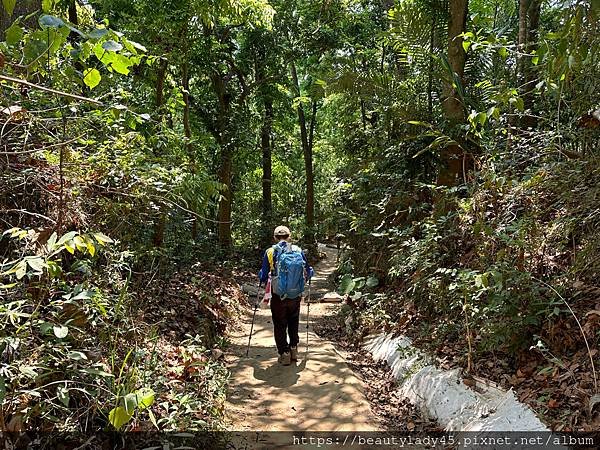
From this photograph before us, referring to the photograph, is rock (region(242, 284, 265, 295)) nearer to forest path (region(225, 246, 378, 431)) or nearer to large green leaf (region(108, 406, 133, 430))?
forest path (region(225, 246, 378, 431))

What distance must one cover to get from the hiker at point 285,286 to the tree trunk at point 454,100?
124 inches

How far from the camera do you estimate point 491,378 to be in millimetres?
4285

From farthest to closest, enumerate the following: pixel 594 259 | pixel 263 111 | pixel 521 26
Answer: pixel 263 111 → pixel 521 26 → pixel 594 259

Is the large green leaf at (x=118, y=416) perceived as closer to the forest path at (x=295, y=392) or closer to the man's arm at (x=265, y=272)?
the forest path at (x=295, y=392)

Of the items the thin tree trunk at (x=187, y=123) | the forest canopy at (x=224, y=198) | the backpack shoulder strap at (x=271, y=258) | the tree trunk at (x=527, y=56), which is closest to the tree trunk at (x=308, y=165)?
the thin tree trunk at (x=187, y=123)

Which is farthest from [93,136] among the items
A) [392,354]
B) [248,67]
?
[248,67]

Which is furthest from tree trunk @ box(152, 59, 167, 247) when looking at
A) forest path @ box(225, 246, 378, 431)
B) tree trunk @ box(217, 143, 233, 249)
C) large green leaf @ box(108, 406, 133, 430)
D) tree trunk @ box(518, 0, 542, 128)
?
tree trunk @ box(217, 143, 233, 249)

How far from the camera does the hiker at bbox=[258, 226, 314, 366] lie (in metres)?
6.18

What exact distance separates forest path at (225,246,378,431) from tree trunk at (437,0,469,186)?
356 centimetres

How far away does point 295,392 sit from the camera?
5445mm

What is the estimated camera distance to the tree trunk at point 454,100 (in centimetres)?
769

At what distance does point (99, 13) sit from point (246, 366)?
8150mm

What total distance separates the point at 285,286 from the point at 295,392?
1.39 meters

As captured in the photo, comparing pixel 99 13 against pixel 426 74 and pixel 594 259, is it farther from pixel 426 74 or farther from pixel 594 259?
pixel 594 259
